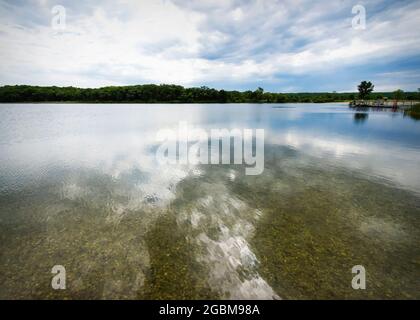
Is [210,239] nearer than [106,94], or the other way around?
[210,239]

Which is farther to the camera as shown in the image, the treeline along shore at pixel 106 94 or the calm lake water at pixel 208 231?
the treeline along shore at pixel 106 94

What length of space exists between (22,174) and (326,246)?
730 inches

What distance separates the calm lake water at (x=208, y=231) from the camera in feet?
18.7

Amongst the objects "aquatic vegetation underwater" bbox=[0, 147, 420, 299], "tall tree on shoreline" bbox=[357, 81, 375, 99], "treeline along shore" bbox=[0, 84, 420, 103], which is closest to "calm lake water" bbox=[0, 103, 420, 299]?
"aquatic vegetation underwater" bbox=[0, 147, 420, 299]

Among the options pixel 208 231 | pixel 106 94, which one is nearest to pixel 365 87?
pixel 208 231

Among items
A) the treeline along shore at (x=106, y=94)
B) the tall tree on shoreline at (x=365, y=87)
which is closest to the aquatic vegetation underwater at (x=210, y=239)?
the tall tree on shoreline at (x=365, y=87)

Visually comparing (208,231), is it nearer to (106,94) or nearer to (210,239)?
(210,239)

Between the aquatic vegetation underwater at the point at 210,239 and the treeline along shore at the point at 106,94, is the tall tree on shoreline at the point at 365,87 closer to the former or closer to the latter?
the treeline along shore at the point at 106,94

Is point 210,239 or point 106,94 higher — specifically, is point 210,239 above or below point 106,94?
below

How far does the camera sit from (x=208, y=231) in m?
8.02

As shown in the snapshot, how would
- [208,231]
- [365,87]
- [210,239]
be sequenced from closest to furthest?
[210,239]
[208,231]
[365,87]
